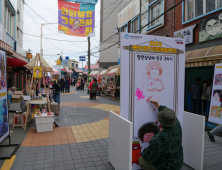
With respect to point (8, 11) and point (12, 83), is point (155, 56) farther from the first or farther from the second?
point (8, 11)

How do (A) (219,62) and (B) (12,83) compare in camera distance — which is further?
(B) (12,83)

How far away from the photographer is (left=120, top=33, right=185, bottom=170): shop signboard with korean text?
3.05 meters

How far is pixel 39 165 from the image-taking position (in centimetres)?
356

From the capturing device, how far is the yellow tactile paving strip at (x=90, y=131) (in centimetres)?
527

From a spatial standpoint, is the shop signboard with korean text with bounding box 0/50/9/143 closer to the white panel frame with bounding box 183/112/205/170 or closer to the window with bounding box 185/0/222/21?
the white panel frame with bounding box 183/112/205/170

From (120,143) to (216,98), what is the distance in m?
4.21

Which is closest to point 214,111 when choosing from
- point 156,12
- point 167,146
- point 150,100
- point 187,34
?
point 150,100

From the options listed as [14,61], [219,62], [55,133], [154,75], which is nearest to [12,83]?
[14,61]

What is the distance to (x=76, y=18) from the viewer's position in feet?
33.4

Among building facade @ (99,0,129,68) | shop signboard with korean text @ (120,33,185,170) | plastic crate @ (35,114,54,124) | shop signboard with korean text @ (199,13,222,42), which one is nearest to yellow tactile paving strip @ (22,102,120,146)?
plastic crate @ (35,114,54,124)

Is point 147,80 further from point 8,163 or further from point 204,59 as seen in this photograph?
point 204,59

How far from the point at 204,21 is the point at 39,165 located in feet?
26.5

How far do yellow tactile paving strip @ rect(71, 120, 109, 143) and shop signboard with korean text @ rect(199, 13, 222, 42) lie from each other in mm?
5672

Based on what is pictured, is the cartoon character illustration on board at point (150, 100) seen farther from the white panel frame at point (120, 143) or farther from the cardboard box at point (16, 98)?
the cardboard box at point (16, 98)
